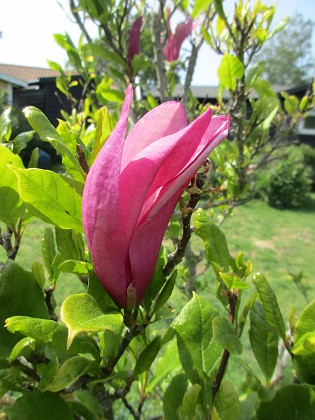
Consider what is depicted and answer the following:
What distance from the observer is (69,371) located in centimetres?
59

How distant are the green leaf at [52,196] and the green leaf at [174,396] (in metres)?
0.34

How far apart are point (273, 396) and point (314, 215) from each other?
11.3 m

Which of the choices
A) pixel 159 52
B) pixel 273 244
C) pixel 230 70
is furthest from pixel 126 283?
pixel 273 244

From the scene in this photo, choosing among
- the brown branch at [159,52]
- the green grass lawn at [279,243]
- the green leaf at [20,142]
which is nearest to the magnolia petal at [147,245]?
the green leaf at [20,142]

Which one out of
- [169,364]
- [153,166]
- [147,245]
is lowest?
[169,364]

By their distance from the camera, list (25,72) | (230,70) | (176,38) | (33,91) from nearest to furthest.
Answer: (230,70) < (176,38) < (33,91) < (25,72)

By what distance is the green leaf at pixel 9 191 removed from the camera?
0.63 m

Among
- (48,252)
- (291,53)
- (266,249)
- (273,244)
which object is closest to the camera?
(48,252)

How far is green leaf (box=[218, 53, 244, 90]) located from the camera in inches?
60.1

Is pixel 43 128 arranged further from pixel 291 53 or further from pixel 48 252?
pixel 291 53

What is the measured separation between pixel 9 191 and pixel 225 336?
0.37 m

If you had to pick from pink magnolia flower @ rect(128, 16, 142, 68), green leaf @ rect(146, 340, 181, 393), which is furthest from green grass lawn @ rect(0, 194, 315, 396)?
green leaf @ rect(146, 340, 181, 393)

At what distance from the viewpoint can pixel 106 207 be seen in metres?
0.47

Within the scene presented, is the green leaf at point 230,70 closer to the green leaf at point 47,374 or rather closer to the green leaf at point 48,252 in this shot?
the green leaf at point 48,252
